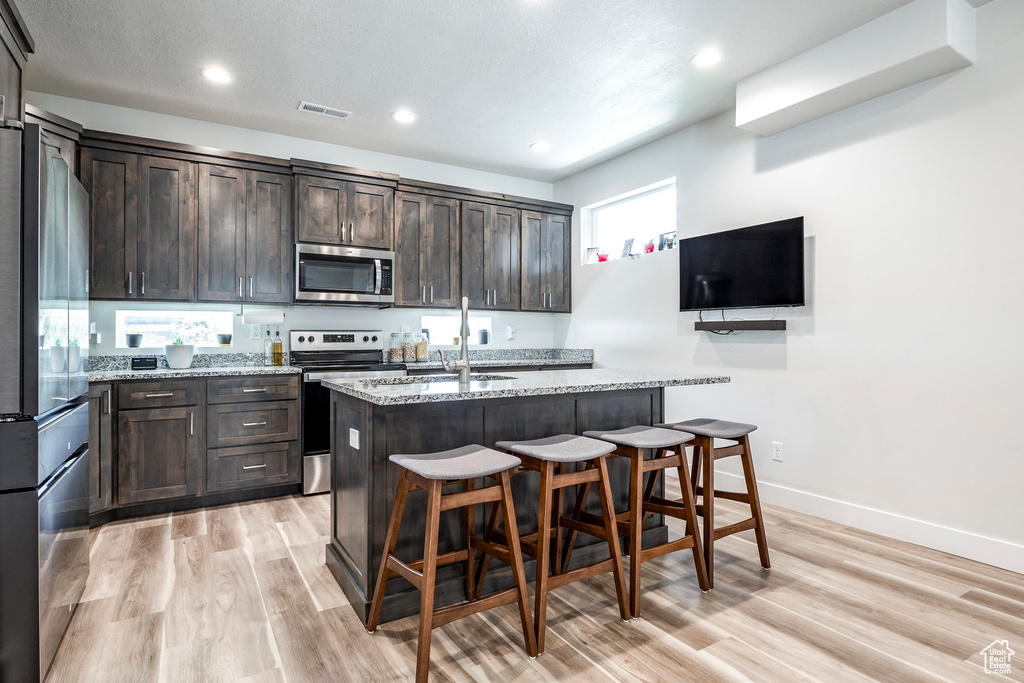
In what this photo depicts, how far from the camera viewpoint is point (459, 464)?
Answer: 74.0 inches

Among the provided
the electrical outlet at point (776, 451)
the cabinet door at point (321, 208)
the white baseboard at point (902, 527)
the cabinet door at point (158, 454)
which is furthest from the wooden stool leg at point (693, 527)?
the cabinet door at point (321, 208)

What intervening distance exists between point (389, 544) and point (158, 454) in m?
2.38

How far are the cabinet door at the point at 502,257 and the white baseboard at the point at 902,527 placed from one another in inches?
110

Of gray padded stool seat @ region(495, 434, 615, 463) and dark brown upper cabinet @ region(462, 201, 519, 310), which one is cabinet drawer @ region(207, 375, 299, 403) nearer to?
dark brown upper cabinet @ region(462, 201, 519, 310)

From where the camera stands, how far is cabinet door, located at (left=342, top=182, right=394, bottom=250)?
4.47 meters

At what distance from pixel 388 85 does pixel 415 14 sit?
2.76ft

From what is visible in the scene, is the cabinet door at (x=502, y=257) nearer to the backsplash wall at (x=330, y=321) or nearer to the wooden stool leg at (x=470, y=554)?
the backsplash wall at (x=330, y=321)

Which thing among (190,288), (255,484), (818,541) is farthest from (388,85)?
(818,541)

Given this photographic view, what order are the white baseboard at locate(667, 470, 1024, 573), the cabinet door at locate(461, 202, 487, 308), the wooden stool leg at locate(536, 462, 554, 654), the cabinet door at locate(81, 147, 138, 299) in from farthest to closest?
the cabinet door at locate(461, 202, 487, 308) → the cabinet door at locate(81, 147, 138, 299) → the white baseboard at locate(667, 470, 1024, 573) → the wooden stool leg at locate(536, 462, 554, 654)

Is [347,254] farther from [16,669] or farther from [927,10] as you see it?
[927,10]

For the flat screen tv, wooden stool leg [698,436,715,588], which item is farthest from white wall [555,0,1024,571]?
wooden stool leg [698,436,715,588]

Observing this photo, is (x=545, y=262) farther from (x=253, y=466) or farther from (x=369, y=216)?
(x=253, y=466)

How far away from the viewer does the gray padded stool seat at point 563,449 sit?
6.60ft

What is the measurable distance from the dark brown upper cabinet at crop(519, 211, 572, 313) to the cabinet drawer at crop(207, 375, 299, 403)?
241cm
